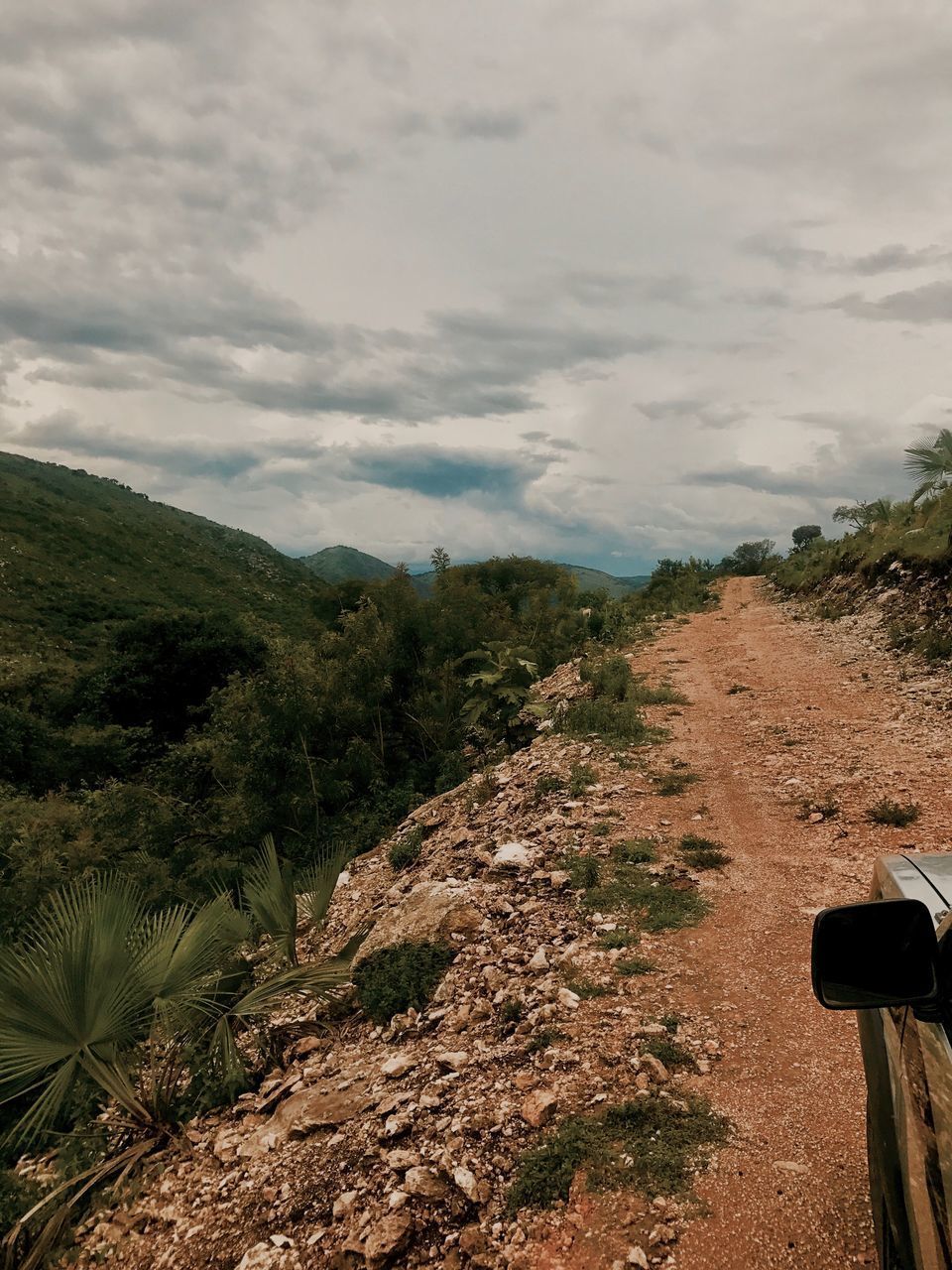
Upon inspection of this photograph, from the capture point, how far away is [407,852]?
35.2ft

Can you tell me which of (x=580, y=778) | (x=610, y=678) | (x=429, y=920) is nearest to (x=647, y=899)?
(x=429, y=920)

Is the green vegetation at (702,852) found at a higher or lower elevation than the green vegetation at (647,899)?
higher

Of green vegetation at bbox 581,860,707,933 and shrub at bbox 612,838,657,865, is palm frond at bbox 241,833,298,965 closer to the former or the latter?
green vegetation at bbox 581,860,707,933

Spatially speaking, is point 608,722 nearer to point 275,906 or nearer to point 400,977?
point 400,977

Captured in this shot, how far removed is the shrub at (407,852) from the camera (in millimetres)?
10547

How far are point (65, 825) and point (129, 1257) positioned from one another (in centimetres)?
1813

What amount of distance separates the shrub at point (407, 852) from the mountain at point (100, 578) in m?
26.3

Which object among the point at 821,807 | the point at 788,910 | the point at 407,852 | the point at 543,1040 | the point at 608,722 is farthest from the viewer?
the point at 608,722

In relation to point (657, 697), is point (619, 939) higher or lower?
lower

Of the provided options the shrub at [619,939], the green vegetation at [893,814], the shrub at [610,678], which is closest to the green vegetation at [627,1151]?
the shrub at [619,939]

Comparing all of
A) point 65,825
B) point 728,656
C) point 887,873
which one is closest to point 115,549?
point 65,825

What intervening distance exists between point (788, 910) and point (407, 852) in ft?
20.2

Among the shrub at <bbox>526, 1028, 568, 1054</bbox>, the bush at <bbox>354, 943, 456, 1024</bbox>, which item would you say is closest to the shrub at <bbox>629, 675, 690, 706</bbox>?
the bush at <bbox>354, 943, 456, 1024</bbox>

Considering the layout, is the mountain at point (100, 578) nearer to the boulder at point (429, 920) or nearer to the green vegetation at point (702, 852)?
the boulder at point (429, 920)
